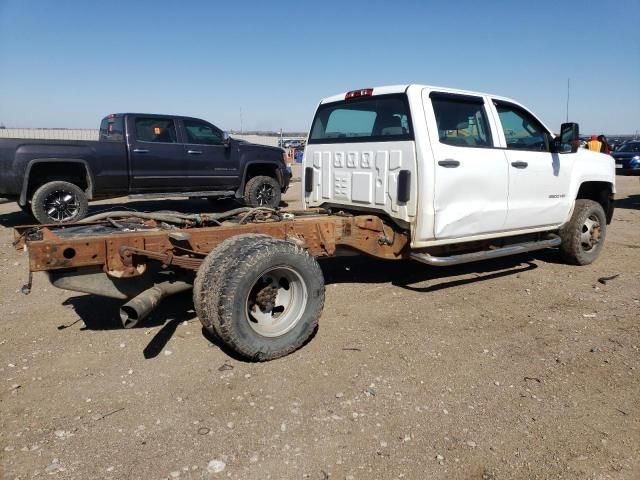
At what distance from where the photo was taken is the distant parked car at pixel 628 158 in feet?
67.0

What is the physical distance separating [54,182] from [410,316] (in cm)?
642

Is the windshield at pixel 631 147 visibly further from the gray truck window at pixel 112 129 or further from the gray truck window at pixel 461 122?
the gray truck window at pixel 112 129

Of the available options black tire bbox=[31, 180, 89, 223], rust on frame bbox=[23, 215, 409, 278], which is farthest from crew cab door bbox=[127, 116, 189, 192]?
rust on frame bbox=[23, 215, 409, 278]

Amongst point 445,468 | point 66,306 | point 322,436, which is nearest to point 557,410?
point 445,468

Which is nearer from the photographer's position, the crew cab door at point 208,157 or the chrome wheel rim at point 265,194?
the crew cab door at point 208,157

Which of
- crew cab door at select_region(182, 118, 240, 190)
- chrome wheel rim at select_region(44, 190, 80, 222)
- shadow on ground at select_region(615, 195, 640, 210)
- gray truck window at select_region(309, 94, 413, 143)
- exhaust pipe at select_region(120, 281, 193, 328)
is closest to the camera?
exhaust pipe at select_region(120, 281, 193, 328)

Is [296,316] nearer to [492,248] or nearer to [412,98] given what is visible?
[412,98]

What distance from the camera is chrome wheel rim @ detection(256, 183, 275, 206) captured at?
34.3 ft

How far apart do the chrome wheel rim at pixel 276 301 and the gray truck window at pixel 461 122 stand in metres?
1.97

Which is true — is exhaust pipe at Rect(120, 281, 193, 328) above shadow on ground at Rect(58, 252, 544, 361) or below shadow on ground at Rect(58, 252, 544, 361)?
above

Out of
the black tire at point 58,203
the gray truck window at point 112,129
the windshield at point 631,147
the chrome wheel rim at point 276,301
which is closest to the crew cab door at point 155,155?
the gray truck window at point 112,129

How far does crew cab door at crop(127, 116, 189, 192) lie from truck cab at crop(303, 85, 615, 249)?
4477mm

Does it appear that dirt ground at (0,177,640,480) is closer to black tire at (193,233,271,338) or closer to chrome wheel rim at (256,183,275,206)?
black tire at (193,233,271,338)

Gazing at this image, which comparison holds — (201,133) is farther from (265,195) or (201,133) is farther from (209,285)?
(209,285)
